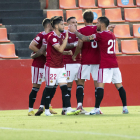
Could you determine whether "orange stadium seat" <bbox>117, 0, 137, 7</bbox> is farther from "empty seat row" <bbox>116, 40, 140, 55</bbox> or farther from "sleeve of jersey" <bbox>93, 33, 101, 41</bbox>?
"sleeve of jersey" <bbox>93, 33, 101, 41</bbox>

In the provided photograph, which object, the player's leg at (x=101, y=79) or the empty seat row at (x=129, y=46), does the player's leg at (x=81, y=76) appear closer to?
the player's leg at (x=101, y=79)

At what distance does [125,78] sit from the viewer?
29.6 ft

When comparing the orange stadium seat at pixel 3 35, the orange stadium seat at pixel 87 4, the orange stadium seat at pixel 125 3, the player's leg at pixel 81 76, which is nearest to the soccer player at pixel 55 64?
the player's leg at pixel 81 76

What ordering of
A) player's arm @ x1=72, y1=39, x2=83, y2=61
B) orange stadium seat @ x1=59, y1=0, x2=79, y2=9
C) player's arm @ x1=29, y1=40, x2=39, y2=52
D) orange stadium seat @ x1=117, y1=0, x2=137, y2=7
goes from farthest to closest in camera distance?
orange stadium seat @ x1=117, y1=0, x2=137, y2=7 → orange stadium seat @ x1=59, y1=0, x2=79, y2=9 → player's arm @ x1=29, y1=40, x2=39, y2=52 → player's arm @ x1=72, y1=39, x2=83, y2=61

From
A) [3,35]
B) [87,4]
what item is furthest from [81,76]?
[87,4]

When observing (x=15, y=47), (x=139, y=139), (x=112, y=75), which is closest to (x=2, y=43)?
(x=15, y=47)

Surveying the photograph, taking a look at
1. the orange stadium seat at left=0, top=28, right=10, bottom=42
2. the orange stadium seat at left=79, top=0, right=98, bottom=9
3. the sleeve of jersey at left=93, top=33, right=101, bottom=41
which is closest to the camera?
the sleeve of jersey at left=93, top=33, right=101, bottom=41

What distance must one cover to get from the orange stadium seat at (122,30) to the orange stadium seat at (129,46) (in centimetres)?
35

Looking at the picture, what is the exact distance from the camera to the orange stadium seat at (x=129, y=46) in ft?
33.7

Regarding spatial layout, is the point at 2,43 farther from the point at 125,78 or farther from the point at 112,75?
the point at 112,75

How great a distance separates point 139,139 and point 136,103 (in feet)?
19.6

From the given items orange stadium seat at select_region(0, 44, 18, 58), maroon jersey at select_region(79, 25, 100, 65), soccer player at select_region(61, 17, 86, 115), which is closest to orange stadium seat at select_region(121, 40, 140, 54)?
orange stadium seat at select_region(0, 44, 18, 58)

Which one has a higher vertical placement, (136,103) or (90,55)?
(90,55)

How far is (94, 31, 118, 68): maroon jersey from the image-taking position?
5.82 meters
